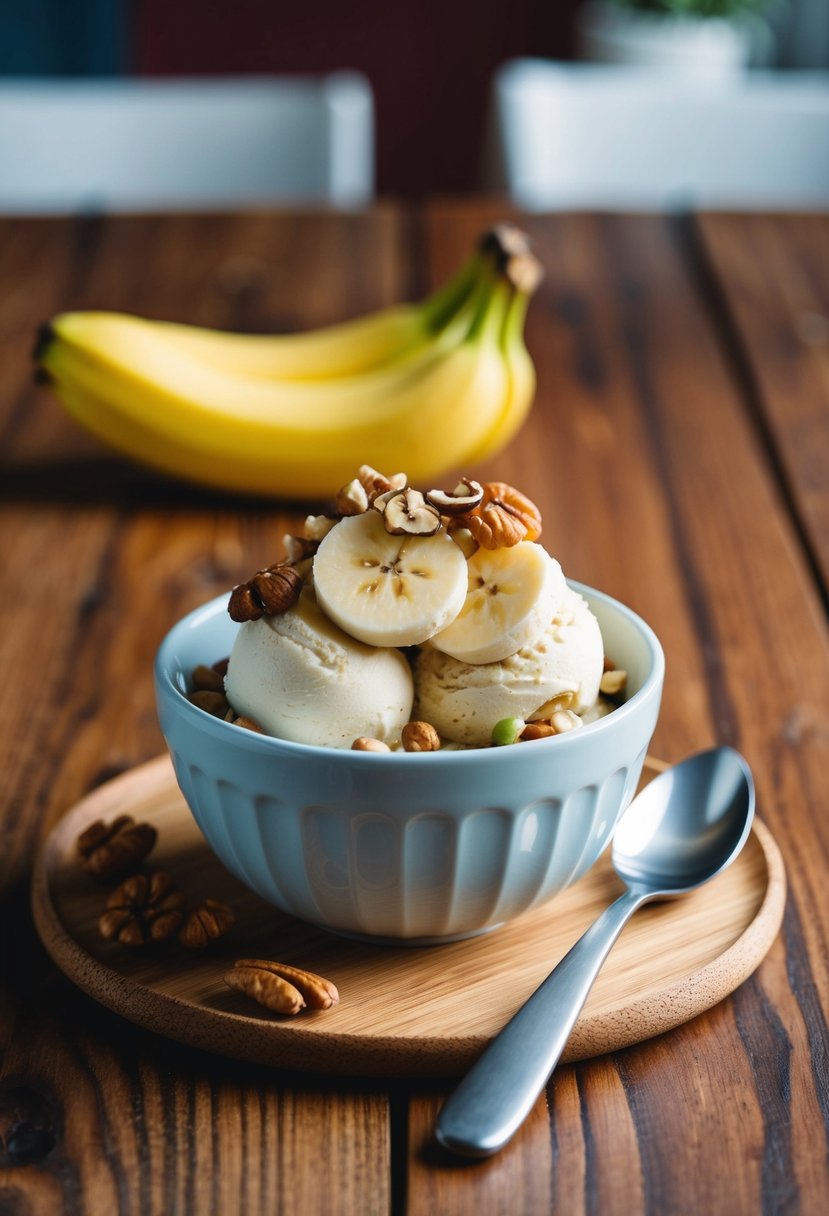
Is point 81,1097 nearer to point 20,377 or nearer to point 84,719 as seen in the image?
point 84,719

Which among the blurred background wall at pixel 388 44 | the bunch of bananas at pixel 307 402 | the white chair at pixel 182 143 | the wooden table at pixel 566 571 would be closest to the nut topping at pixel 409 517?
the wooden table at pixel 566 571

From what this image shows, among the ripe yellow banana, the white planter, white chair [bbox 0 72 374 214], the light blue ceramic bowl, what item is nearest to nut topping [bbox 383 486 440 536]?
the light blue ceramic bowl

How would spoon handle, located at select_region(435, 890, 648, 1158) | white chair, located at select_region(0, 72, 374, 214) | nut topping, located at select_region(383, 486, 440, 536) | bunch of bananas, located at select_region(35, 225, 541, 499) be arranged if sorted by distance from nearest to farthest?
spoon handle, located at select_region(435, 890, 648, 1158)
nut topping, located at select_region(383, 486, 440, 536)
bunch of bananas, located at select_region(35, 225, 541, 499)
white chair, located at select_region(0, 72, 374, 214)

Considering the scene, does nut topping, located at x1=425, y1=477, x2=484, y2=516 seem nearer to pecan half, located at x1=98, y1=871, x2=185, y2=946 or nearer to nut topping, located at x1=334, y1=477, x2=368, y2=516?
nut topping, located at x1=334, y1=477, x2=368, y2=516

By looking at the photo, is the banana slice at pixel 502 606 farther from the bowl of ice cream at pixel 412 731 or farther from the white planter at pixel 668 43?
the white planter at pixel 668 43

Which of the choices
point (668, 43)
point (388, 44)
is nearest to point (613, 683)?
point (668, 43)

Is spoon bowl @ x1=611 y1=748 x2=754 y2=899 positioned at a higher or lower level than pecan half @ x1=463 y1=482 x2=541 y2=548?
lower

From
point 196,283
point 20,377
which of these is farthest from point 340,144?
point 20,377
